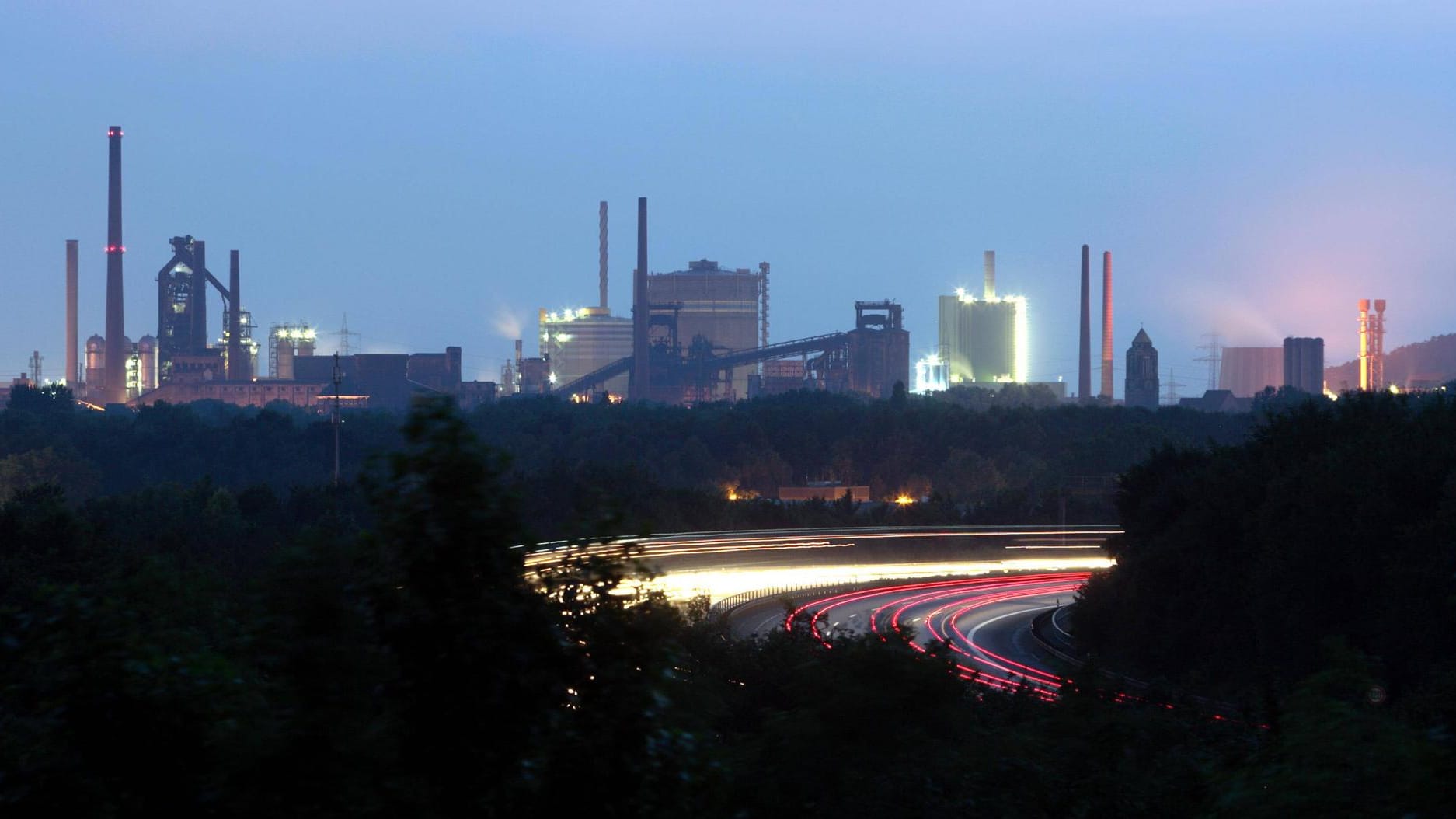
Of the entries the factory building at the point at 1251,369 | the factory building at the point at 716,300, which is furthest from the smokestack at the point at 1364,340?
the factory building at the point at 716,300

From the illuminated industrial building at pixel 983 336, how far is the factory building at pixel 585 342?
37.8 meters

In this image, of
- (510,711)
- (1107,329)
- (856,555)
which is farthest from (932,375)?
(510,711)

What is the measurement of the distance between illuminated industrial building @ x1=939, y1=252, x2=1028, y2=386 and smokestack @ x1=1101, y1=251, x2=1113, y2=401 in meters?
24.8

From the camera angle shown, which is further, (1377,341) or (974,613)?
(1377,341)

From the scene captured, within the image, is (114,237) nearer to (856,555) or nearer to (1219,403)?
(856,555)

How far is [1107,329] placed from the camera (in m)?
129

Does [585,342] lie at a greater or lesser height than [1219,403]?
greater

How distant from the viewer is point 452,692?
450 cm

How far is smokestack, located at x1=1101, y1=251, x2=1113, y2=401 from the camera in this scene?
125 meters

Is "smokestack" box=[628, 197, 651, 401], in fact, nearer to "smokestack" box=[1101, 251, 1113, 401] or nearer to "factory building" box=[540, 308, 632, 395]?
"factory building" box=[540, 308, 632, 395]

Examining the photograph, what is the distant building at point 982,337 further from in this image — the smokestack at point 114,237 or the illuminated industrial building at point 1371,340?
the smokestack at point 114,237

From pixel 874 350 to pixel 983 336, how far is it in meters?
28.2

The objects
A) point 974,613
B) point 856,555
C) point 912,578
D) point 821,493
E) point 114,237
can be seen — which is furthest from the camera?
point 114,237

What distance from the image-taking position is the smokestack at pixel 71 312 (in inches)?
5177
